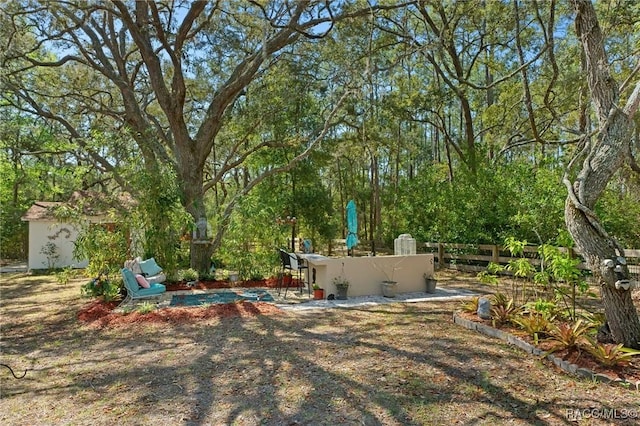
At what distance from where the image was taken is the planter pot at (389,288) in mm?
8242

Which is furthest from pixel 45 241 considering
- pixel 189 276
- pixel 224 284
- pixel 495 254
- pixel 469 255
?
pixel 495 254

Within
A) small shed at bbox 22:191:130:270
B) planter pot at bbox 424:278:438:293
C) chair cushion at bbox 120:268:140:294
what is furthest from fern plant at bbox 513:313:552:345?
small shed at bbox 22:191:130:270

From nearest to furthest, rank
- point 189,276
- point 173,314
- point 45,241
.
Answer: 1. point 173,314
2. point 189,276
3. point 45,241

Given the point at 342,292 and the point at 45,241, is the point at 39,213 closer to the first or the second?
the point at 45,241

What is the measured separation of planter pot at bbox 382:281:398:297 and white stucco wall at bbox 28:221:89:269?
12.0 m

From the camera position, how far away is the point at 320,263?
8.08 meters

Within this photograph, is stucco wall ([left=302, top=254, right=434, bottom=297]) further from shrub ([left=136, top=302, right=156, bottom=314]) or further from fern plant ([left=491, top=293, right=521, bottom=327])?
shrub ([left=136, top=302, right=156, bottom=314])

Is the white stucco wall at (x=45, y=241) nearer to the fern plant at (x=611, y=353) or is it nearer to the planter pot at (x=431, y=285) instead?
the planter pot at (x=431, y=285)

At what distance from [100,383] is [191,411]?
1346 mm

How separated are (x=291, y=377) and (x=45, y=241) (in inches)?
597

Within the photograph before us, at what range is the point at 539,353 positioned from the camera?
4375mm

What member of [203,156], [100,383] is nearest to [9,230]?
[203,156]

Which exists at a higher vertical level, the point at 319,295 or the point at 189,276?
the point at 189,276

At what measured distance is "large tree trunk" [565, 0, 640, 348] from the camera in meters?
4.22
